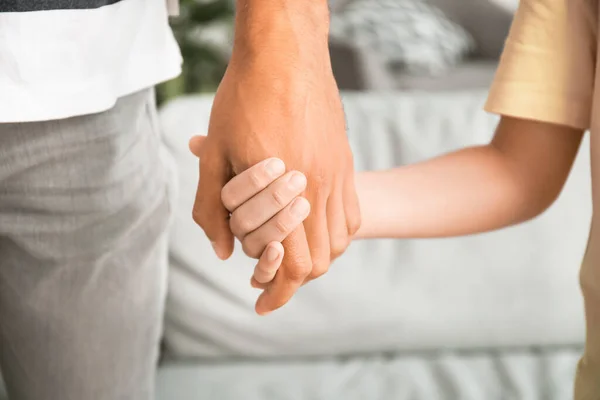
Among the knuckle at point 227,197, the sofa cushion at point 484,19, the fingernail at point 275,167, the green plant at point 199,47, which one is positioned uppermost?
the fingernail at point 275,167

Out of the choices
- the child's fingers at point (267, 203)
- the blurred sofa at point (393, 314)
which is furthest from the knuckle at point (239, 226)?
the blurred sofa at point (393, 314)

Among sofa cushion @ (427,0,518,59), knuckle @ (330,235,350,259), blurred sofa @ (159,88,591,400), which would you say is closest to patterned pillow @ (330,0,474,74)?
sofa cushion @ (427,0,518,59)

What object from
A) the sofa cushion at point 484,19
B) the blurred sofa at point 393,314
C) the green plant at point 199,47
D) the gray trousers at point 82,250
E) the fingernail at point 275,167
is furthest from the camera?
the sofa cushion at point 484,19

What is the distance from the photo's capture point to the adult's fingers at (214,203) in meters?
0.62

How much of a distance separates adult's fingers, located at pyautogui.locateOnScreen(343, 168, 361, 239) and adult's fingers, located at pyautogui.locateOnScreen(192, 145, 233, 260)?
0.37 ft

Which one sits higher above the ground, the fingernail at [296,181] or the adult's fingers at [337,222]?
the fingernail at [296,181]

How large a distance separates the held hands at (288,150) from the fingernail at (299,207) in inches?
0.8

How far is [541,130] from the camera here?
0.70m

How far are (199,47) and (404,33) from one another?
3.05 feet

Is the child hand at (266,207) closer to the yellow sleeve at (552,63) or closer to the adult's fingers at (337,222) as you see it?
the adult's fingers at (337,222)

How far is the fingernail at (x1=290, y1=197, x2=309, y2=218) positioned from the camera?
589 mm

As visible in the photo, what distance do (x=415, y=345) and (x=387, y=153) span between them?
0.37 m

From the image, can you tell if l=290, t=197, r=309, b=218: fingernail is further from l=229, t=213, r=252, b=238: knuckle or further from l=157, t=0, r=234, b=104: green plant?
l=157, t=0, r=234, b=104: green plant

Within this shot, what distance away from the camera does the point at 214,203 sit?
25.1 inches
